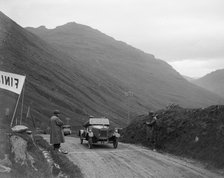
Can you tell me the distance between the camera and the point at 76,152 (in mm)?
16938

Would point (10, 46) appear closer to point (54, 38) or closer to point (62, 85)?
point (62, 85)

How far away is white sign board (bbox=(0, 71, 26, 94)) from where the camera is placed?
44.5 feet

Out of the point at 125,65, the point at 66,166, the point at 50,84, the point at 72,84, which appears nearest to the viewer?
the point at 66,166

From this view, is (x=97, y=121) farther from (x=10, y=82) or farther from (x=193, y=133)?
(x=10, y=82)

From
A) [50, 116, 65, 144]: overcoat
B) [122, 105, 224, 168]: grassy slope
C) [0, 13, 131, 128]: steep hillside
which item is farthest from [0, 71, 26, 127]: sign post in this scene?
[0, 13, 131, 128]: steep hillside

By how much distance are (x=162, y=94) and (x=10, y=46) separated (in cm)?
7473

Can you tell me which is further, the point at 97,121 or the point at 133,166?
the point at 97,121

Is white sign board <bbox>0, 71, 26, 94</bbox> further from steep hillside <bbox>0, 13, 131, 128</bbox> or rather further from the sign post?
steep hillside <bbox>0, 13, 131, 128</bbox>

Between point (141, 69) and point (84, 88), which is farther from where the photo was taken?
point (141, 69)

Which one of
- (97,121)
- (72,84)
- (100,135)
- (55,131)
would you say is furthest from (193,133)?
(72,84)

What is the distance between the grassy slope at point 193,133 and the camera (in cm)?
1548

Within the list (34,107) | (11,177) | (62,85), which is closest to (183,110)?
(11,177)

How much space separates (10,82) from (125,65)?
13212 centimetres

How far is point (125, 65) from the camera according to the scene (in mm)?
145250
